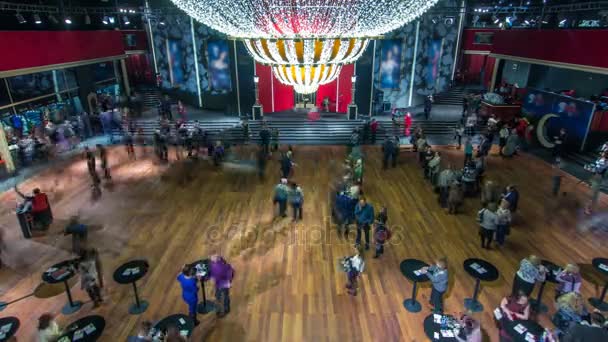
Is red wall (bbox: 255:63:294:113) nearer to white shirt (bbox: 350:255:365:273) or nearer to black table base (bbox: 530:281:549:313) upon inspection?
white shirt (bbox: 350:255:365:273)

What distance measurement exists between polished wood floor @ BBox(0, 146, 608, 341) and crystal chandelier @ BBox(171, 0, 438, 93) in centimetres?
390

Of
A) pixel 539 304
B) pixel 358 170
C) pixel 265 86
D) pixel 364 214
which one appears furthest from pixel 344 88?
pixel 539 304

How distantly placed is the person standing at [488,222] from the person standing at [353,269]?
10.6ft

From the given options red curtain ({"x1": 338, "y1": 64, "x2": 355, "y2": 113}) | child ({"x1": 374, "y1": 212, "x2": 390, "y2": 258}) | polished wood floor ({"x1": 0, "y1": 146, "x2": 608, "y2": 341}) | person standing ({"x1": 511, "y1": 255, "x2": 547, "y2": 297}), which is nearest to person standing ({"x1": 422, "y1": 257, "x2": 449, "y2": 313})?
polished wood floor ({"x1": 0, "y1": 146, "x2": 608, "y2": 341})

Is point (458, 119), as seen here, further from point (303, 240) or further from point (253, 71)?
point (303, 240)

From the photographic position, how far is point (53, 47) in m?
14.8

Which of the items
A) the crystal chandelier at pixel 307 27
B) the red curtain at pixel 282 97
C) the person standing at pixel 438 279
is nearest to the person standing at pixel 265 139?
the red curtain at pixel 282 97

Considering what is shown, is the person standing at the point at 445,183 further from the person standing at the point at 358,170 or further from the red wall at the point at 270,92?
the red wall at the point at 270,92

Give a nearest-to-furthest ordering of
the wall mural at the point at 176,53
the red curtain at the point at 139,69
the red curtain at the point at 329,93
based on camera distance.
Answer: the red curtain at the point at 329,93 < the wall mural at the point at 176,53 < the red curtain at the point at 139,69

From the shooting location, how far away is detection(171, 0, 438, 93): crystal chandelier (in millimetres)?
4094

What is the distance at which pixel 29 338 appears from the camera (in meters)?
5.68

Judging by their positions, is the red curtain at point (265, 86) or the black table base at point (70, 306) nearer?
the black table base at point (70, 306)

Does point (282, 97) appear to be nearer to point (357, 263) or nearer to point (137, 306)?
point (357, 263)

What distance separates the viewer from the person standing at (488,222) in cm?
Answer: 769
